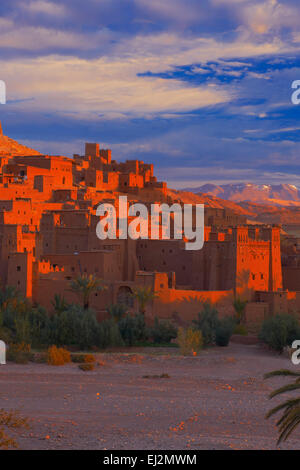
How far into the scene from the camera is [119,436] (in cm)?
1266

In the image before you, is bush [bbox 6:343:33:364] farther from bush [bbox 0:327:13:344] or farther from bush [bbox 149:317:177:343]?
bush [bbox 149:317:177:343]

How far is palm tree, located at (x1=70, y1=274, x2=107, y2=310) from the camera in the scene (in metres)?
26.9

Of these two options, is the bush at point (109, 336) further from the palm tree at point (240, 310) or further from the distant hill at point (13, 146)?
the distant hill at point (13, 146)

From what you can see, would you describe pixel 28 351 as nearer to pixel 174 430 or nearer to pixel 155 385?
pixel 155 385

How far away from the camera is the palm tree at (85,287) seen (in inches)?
1059

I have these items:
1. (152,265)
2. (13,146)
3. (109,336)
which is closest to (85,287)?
(109,336)

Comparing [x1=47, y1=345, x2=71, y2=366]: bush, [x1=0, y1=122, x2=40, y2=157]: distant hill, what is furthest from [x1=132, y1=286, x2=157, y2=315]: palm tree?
[x1=0, y1=122, x2=40, y2=157]: distant hill

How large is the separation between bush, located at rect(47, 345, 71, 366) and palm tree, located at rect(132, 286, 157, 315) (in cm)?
609

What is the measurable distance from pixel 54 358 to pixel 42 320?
4656 millimetres

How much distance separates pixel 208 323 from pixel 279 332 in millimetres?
2969

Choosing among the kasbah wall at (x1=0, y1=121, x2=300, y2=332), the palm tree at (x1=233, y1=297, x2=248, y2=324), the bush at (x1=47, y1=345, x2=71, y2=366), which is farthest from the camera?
the palm tree at (x1=233, y1=297, x2=248, y2=324)

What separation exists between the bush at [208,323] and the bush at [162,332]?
3.43 feet

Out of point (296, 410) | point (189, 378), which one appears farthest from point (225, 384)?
point (296, 410)
